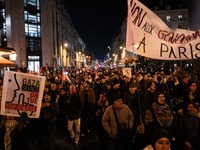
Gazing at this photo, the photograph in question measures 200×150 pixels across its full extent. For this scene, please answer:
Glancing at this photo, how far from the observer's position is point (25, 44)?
133ft

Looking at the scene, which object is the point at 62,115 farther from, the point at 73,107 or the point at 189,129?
the point at 189,129

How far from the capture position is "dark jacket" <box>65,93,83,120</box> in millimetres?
5446

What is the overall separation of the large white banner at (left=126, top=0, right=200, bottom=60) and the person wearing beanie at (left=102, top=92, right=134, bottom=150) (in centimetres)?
124

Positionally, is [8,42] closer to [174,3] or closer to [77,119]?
[77,119]

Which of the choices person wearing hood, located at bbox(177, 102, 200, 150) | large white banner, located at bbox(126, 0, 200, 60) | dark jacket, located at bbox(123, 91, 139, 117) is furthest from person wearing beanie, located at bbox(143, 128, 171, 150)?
dark jacket, located at bbox(123, 91, 139, 117)

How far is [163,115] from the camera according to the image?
355cm

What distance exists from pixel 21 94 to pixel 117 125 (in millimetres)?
2116

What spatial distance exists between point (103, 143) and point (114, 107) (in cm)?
151

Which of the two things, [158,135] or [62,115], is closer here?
[158,135]

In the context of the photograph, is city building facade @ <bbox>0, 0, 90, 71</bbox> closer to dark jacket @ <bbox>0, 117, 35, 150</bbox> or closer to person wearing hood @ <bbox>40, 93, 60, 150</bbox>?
person wearing hood @ <bbox>40, 93, 60, 150</bbox>

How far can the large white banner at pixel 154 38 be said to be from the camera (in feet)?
12.4

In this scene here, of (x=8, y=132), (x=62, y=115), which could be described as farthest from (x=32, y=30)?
(x=8, y=132)

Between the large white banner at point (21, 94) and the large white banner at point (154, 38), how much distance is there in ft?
6.95

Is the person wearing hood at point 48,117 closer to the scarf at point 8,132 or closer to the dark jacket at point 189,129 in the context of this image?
the scarf at point 8,132
